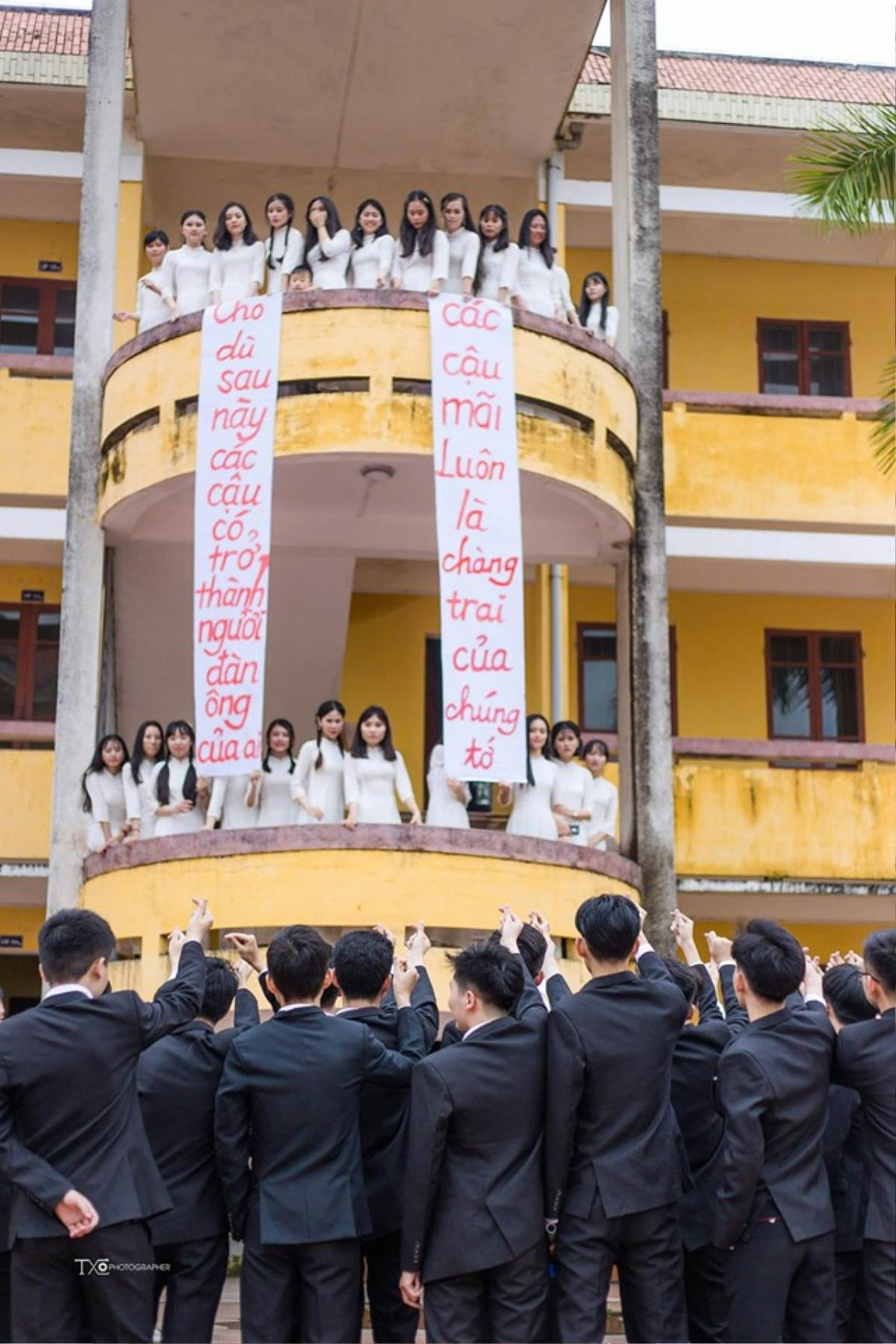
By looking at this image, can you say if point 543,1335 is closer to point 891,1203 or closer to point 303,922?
point 891,1203

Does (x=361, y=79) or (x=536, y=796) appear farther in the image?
(x=361, y=79)

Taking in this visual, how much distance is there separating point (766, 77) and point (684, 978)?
517 inches

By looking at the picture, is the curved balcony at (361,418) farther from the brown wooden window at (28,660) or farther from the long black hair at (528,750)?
the brown wooden window at (28,660)

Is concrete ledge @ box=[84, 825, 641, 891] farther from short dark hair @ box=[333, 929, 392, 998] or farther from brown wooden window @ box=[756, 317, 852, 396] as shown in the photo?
brown wooden window @ box=[756, 317, 852, 396]

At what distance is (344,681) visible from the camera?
1670 cm

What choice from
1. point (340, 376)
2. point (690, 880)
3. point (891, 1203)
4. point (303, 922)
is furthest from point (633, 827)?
point (891, 1203)

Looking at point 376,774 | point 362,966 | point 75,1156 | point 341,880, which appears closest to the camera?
point 75,1156

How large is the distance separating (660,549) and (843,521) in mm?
2472

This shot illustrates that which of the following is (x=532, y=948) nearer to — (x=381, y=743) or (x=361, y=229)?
(x=381, y=743)

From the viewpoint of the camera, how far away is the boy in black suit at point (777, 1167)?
5.73 metres

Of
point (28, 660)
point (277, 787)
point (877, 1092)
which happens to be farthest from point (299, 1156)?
point (28, 660)

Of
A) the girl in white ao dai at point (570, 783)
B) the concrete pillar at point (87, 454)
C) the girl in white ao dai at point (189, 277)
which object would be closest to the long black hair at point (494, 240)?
the girl in white ao dai at point (189, 277)

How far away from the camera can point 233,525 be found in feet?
38.9

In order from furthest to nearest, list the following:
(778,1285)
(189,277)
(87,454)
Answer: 1. (87,454)
2. (189,277)
3. (778,1285)
